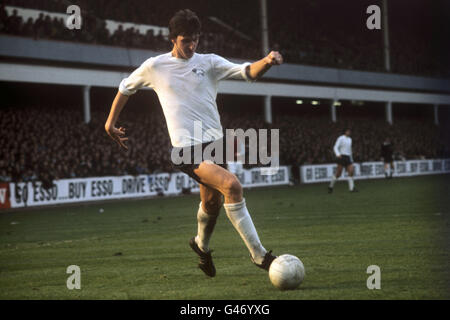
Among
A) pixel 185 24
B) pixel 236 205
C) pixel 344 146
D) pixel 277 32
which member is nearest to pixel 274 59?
pixel 185 24

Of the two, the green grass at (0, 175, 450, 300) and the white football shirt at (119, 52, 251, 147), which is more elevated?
the white football shirt at (119, 52, 251, 147)

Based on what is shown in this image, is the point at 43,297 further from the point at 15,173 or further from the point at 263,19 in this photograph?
the point at 263,19

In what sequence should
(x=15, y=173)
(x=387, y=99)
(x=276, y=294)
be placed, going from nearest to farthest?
(x=276, y=294) → (x=15, y=173) → (x=387, y=99)

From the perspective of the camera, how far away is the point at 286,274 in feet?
20.6

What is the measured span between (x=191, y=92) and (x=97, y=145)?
2220cm

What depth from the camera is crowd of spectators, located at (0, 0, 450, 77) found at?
3331 centimetres

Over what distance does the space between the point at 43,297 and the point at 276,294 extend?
2226 millimetres

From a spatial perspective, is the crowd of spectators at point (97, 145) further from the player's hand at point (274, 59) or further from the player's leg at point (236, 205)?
the player's hand at point (274, 59)

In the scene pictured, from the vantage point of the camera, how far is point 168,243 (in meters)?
11.0

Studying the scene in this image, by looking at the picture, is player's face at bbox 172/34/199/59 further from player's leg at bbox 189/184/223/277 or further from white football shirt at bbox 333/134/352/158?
white football shirt at bbox 333/134/352/158

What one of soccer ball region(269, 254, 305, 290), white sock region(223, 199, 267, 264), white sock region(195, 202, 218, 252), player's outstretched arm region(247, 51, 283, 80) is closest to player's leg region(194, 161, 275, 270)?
white sock region(223, 199, 267, 264)

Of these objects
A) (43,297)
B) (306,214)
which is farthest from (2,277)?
(306,214)

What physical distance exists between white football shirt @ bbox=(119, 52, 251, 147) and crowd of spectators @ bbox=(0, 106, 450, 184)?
59.4 feet

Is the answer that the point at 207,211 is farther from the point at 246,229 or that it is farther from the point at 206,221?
the point at 246,229
